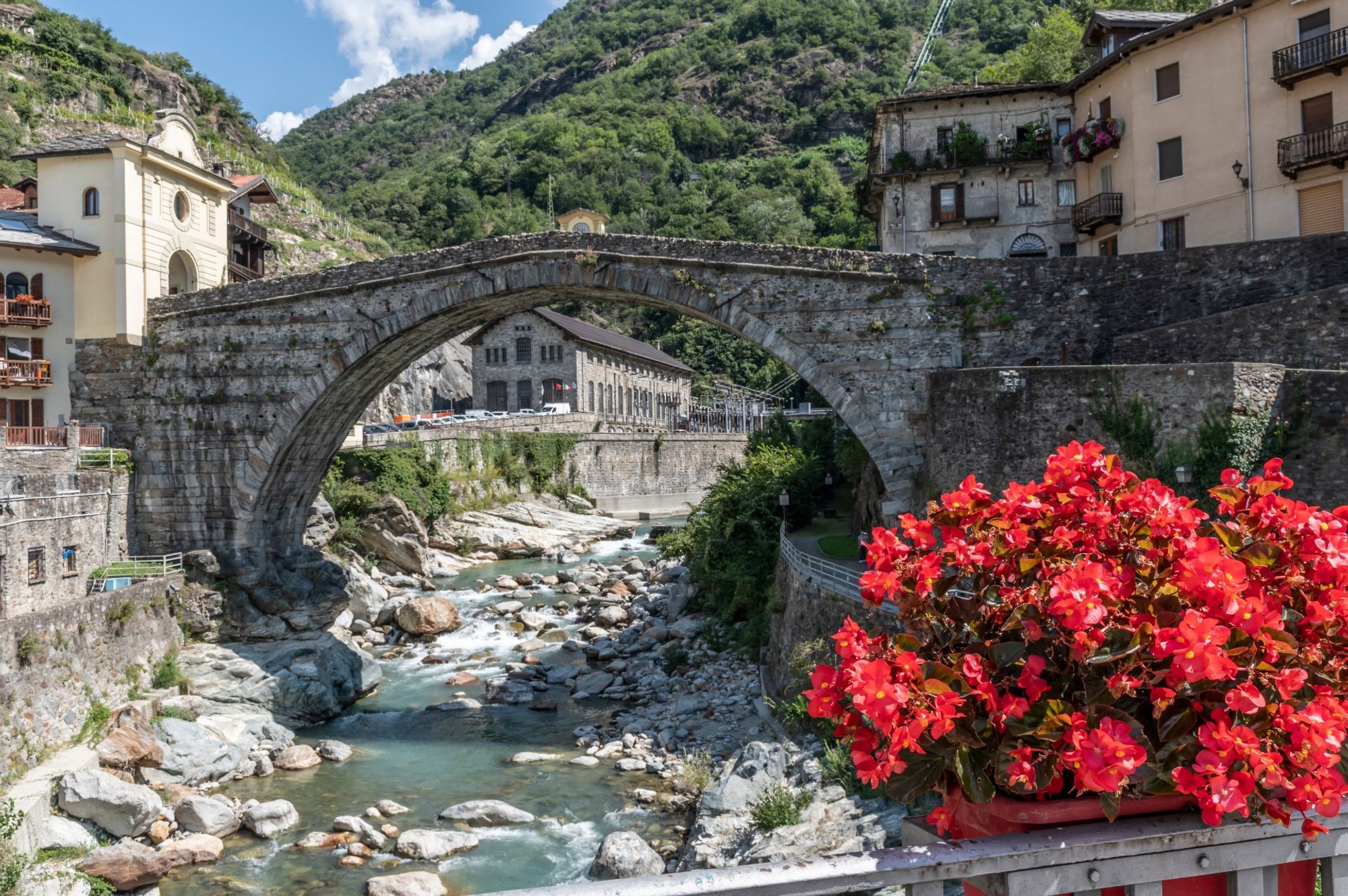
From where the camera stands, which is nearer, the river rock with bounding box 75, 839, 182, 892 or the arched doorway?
the river rock with bounding box 75, 839, 182, 892

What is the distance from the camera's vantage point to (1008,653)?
2.80 meters

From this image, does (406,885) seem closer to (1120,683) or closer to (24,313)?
(1120,683)

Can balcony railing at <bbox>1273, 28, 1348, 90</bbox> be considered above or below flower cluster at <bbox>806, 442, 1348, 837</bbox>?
above

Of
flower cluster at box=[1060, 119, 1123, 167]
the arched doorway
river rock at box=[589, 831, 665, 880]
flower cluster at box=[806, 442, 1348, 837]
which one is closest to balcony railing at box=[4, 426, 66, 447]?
the arched doorway

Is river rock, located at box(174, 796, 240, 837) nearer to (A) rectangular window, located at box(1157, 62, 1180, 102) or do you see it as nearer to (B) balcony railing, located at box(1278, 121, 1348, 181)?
(B) balcony railing, located at box(1278, 121, 1348, 181)

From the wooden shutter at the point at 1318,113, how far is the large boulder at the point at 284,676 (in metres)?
21.5

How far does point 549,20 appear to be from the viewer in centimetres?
16588

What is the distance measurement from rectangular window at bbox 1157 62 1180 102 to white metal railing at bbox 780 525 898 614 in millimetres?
12944

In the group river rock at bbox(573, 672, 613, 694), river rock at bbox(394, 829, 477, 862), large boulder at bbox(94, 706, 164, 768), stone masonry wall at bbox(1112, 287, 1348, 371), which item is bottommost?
river rock at bbox(394, 829, 477, 862)

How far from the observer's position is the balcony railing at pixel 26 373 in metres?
23.3

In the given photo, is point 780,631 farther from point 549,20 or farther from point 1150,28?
point 549,20

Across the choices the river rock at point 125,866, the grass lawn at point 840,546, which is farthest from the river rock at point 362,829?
the grass lawn at point 840,546

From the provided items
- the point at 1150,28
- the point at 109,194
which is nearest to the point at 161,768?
the point at 109,194

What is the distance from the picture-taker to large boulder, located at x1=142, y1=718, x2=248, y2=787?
15.7 metres
